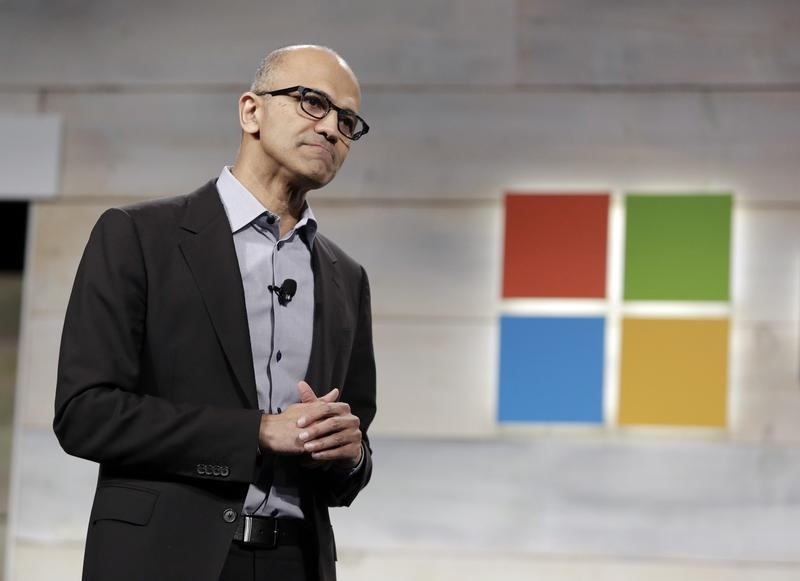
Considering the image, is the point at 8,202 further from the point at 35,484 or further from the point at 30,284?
the point at 35,484

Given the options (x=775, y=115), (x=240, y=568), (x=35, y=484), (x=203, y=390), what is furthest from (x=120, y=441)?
(x=775, y=115)

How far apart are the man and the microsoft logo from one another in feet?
6.32

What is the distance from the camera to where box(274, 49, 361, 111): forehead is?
1921mm

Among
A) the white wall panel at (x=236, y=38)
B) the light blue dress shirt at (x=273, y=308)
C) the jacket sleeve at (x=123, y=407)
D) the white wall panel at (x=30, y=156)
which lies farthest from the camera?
the white wall panel at (x=30, y=156)

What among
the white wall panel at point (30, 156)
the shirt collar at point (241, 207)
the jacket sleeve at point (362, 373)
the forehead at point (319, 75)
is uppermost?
the white wall panel at point (30, 156)

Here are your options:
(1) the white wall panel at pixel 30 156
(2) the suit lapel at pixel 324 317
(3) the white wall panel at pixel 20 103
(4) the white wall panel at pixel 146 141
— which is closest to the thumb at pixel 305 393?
(2) the suit lapel at pixel 324 317

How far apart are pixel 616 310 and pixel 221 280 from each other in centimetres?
226

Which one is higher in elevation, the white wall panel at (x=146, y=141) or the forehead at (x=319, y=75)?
the white wall panel at (x=146, y=141)

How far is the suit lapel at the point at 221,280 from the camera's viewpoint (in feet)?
5.73

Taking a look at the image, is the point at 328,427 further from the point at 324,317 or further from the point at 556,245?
the point at 556,245

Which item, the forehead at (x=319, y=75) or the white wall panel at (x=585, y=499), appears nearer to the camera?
the forehead at (x=319, y=75)

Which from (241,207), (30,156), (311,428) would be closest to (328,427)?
(311,428)

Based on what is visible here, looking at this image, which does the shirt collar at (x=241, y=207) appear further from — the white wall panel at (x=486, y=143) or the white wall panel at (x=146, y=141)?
the white wall panel at (x=146, y=141)

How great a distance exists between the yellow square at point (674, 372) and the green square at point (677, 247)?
10 centimetres
